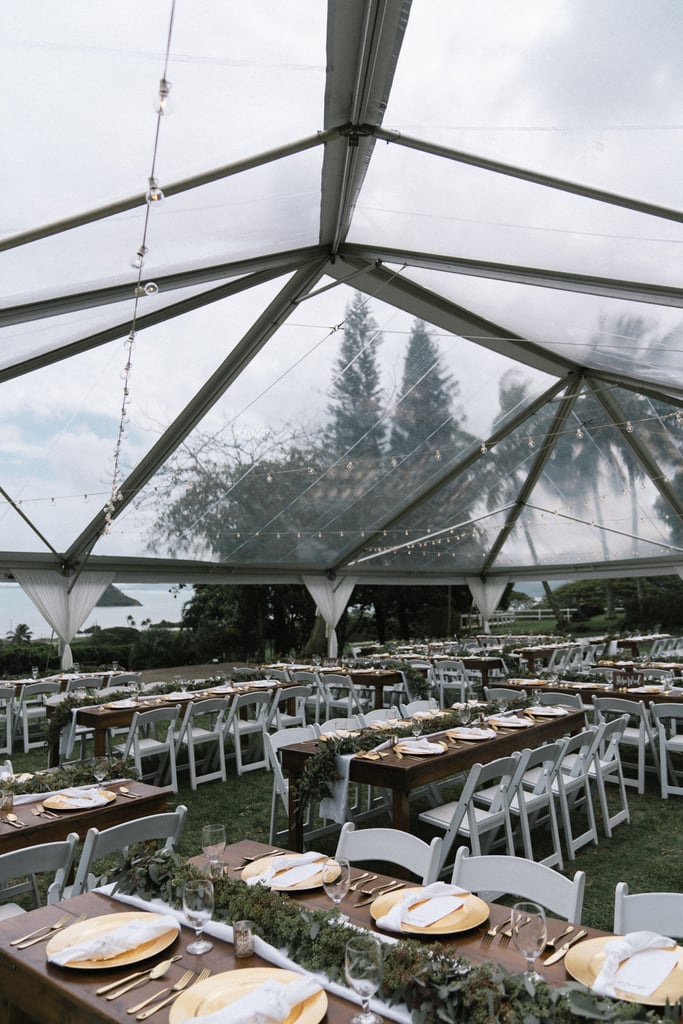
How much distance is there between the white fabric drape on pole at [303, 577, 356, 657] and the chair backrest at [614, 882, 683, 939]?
578 inches

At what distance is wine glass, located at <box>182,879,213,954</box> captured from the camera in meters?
1.94

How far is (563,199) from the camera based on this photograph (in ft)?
16.6

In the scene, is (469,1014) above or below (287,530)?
below

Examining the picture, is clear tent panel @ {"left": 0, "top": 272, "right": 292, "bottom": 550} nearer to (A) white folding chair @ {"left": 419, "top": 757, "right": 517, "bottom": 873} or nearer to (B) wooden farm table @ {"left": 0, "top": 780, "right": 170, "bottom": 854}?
(B) wooden farm table @ {"left": 0, "top": 780, "right": 170, "bottom": 854}

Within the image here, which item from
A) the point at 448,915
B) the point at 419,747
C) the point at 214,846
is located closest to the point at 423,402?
the point at 419,747

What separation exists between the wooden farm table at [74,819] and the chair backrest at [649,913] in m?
2.41

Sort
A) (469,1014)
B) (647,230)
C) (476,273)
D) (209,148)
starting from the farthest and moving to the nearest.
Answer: (476,273) < (647,230) < (209,148) < (469,1014)

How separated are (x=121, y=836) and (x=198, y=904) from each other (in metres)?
1.12

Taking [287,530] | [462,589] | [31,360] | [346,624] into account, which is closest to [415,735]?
[31,360]

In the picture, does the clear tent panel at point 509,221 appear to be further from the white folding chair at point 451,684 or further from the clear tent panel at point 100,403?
the white folding chair at point 451,684

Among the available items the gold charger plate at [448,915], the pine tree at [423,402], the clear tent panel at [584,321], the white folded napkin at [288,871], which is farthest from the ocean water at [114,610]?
the gold charger plate at [448,915]

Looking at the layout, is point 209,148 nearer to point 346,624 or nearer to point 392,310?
point 392,310

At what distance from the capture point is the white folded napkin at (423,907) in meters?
2.07

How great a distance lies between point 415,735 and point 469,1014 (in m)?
3.63
